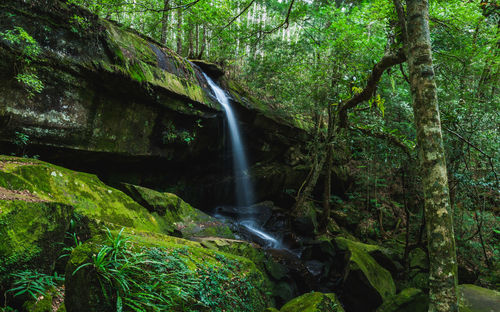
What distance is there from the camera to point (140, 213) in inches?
204

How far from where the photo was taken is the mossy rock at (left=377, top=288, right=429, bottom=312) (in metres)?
4.19

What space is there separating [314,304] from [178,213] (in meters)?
4.50

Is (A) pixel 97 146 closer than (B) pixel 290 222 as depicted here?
Yes

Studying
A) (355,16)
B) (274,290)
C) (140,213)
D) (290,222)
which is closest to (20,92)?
(140,213)

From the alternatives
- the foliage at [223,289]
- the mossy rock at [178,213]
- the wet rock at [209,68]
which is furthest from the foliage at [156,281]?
the wet rock at [209,68]

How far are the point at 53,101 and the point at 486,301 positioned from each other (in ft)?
32.0

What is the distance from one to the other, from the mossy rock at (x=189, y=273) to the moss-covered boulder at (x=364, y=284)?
9.39ft

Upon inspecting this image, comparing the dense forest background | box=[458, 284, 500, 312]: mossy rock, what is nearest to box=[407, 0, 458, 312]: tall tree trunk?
the dense forest background

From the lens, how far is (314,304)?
3094mm

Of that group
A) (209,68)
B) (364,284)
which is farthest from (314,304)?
(209,68)

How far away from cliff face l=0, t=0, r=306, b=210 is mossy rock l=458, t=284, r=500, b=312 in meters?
8.08

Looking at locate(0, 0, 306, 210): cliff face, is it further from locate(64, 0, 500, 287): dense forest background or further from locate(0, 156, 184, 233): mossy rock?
locate(0, 156, 184, 233): mossy rock

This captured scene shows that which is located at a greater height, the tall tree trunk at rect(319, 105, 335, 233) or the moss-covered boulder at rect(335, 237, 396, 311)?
the tall tree trunk at rect(319, 105, 335, 233)

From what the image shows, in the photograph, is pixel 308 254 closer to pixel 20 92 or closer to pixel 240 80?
pixel 20 92
